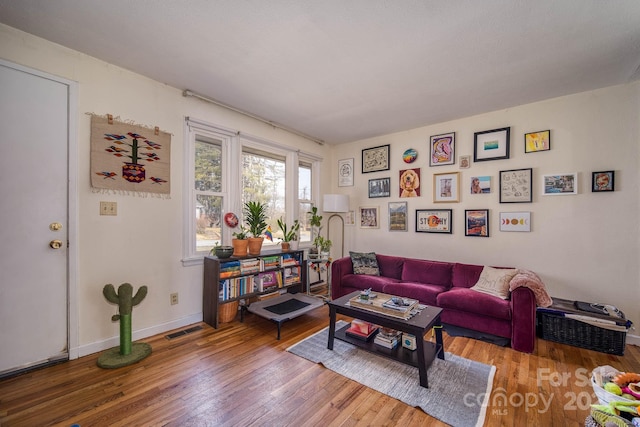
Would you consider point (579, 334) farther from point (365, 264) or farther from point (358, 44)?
point (358, 44)

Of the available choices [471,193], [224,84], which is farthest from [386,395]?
[224,84]

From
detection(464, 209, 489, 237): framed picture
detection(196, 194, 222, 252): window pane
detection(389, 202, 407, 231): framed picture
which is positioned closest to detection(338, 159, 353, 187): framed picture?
detection(389, 202, 407, 231): framed picture

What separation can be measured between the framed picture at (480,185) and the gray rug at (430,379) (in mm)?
2130

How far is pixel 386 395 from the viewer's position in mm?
1848

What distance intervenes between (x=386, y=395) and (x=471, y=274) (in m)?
2.04

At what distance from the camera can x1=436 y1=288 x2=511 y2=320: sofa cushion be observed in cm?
260

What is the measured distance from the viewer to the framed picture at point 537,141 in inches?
119

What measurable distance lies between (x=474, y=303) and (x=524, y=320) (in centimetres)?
42

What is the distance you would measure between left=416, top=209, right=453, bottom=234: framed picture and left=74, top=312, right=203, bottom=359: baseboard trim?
10.6 ft

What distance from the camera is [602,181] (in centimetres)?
273

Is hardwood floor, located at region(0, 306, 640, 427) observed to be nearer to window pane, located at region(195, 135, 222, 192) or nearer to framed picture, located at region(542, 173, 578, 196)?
framed picture, located at region(542, 173, 578, 196)

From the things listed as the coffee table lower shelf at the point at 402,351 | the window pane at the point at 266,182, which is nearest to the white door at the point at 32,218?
the window pane at the point at 266,182

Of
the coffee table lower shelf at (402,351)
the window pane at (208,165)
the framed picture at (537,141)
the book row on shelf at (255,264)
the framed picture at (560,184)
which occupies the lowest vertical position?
the coffee table lower shelf at (402,351)

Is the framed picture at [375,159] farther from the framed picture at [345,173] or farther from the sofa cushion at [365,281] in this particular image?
the sofa cushion at [365,281]
